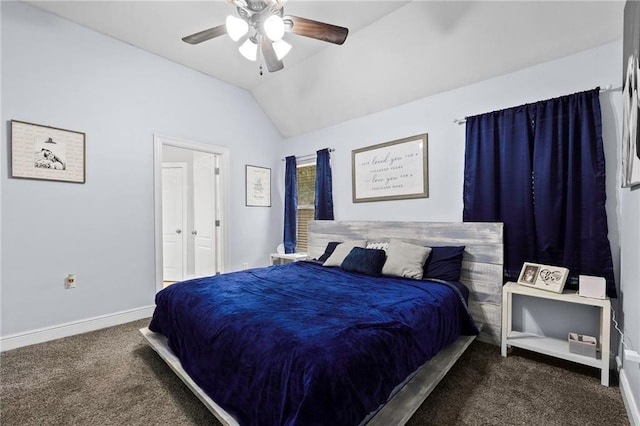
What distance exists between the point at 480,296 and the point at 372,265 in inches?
40.0

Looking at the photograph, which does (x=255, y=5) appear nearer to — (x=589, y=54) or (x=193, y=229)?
(x=589, y=54)

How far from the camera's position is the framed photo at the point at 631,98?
1.49 meters

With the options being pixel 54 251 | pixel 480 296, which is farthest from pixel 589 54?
pixel 54 251

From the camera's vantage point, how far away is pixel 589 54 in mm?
2213

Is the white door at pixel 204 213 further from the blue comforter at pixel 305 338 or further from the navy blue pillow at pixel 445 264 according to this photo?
the navy blue pillow at pixel 445 264

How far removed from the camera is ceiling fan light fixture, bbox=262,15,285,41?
1.81 meters

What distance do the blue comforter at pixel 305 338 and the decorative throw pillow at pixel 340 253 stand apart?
28.2 inches

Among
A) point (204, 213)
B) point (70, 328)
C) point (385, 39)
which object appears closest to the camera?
point (70, 328)

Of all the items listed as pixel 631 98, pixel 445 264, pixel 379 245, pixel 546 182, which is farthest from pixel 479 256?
pixel 631 98

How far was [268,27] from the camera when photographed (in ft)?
6.04

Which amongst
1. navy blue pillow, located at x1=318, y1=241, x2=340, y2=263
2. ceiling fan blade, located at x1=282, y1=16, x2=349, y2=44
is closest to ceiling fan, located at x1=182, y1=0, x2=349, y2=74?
ceiling fan blade, located at x1=282, y1=16, x2=349, y2=44

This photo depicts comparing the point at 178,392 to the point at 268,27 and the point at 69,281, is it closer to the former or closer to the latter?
the point at 69,281

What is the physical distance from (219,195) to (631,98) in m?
4.07

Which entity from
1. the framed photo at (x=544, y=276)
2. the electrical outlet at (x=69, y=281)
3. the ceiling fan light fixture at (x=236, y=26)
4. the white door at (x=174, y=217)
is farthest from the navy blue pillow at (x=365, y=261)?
the white door at (x=174, y=217)
